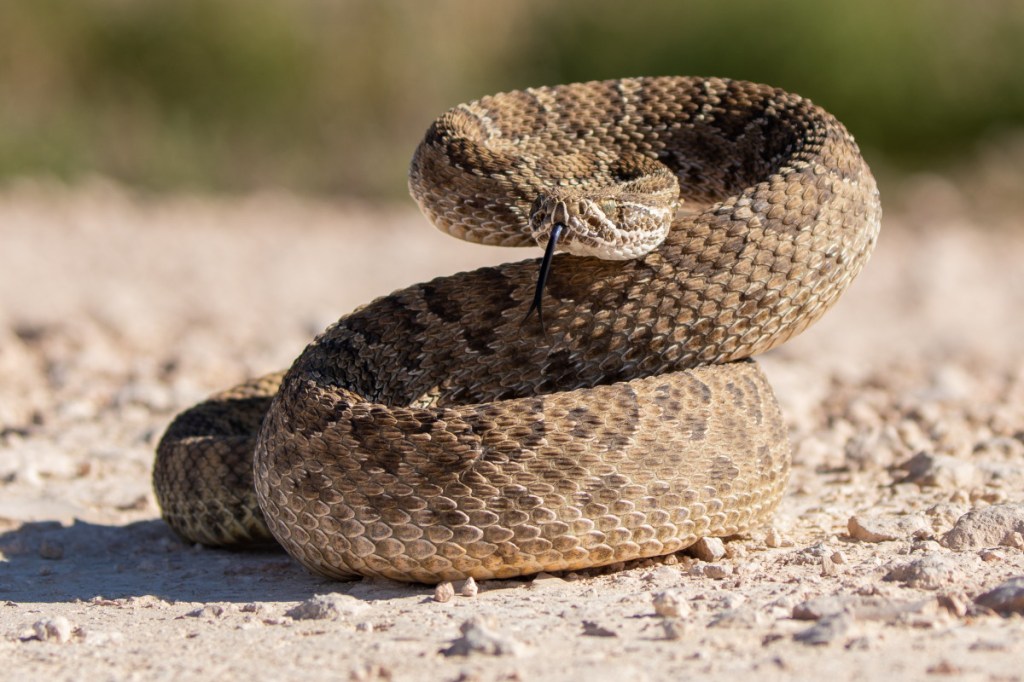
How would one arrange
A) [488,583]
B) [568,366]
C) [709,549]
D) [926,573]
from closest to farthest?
1. [926,573]
2. [488,583]
3. [709,549]
4. [568,366]

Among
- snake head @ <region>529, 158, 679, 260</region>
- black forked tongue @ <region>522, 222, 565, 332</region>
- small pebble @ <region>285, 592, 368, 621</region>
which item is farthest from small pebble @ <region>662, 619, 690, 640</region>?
snake head @ <region>529, 158, 679, 260</region>

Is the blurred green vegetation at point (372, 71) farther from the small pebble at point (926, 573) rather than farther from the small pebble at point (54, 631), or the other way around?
the small pebble at point (926, 573)

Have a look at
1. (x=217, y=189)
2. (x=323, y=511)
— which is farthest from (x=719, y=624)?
(x=217, y=189)

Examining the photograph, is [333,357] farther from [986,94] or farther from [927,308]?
[986,94]

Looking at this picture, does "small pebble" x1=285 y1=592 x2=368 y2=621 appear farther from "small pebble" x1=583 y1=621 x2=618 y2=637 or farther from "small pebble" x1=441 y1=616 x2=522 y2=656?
"small pebble" x1=583 y1=621 x2=618 y2=637

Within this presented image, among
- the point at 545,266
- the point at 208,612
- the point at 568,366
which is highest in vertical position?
the point at 545,266

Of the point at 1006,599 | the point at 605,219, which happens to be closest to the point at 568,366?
the point at 605,219

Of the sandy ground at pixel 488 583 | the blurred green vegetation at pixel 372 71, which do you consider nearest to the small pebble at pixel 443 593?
the sandy ground at pixel 488 583

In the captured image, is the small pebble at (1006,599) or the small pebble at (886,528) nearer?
the small pebble at (1006,599)

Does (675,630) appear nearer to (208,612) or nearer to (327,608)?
(327,608)
